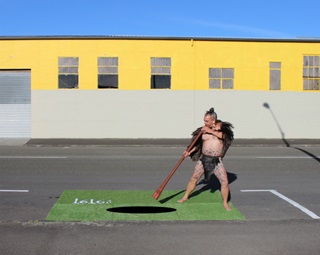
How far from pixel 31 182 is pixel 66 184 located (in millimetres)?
824

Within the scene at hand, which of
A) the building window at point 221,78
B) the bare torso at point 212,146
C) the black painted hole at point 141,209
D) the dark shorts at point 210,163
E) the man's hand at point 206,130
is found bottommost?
the black painted hole at point 141,209

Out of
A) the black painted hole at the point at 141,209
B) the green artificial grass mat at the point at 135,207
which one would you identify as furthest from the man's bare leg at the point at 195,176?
the black painted hole at the point at 141,209

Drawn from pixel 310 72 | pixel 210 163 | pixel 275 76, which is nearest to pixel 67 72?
pixel 275 76

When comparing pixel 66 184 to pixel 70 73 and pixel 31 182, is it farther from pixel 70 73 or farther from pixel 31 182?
pixel 70 73

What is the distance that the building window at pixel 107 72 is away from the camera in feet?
81.2

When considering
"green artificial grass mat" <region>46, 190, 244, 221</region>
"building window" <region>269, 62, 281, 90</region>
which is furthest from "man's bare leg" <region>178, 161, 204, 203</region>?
"building window" <region>269, 62, 281, 90</region>

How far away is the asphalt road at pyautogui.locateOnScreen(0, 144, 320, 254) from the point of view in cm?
556

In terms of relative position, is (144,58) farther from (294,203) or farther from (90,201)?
(294,203)

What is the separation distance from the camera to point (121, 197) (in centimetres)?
879

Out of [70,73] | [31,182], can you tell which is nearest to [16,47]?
[70,73]

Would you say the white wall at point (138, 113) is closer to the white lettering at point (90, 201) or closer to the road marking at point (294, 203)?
the road marking at point (294, 203)

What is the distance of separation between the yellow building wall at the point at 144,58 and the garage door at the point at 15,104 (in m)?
0.61

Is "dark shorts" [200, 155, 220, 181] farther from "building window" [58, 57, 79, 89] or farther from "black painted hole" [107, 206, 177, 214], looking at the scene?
"building window" [58, 57, 79, 89]

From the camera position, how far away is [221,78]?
2517 cm
